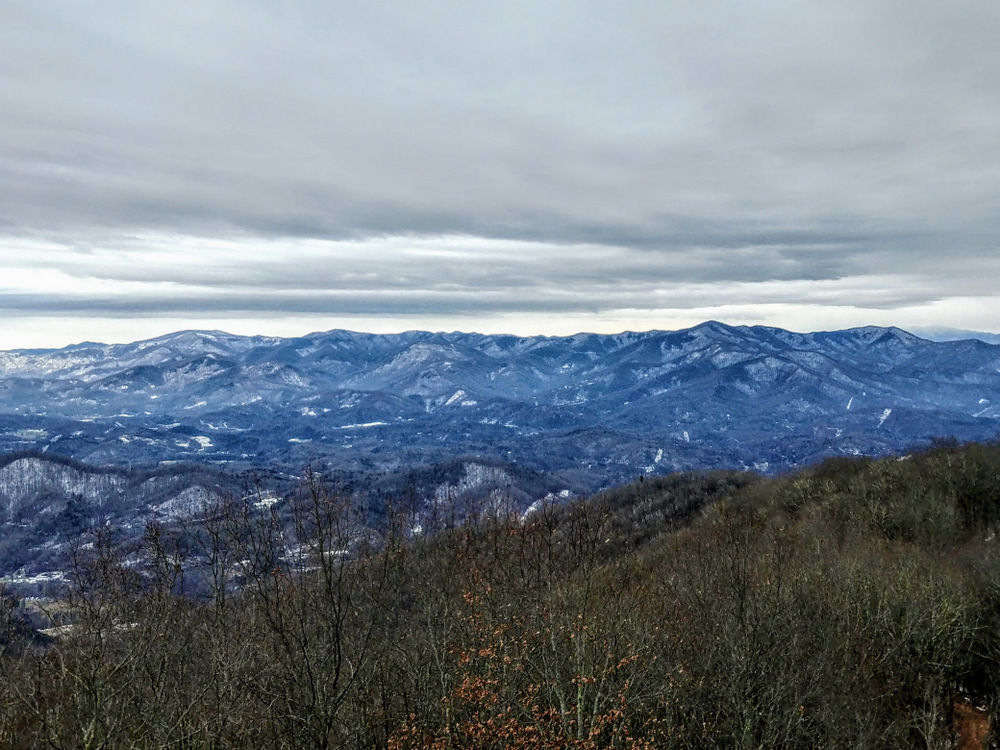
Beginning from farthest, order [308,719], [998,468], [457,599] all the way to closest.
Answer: [998,468], [457,599], [308,719]

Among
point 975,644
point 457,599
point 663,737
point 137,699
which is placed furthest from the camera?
point 457,599

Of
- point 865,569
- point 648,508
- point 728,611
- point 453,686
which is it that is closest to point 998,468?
point 865,569

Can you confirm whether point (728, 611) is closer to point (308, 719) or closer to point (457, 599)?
point (457, 599)

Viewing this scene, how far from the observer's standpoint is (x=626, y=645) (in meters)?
28.2

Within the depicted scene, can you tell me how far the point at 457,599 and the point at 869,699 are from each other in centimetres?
2080

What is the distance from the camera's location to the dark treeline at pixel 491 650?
66.0 feet

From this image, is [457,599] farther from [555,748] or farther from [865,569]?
[865,569]

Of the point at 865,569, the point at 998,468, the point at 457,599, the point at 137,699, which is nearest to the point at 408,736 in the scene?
the point at 137,699

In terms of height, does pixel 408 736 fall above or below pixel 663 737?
above

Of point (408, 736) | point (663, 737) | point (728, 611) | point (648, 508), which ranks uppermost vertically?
point (728, 611)

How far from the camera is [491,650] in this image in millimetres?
25625

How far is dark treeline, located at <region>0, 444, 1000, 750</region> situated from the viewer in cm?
2011

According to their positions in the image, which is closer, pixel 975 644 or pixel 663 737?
pixel 663 737

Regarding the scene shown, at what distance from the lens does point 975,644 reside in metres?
33.7
